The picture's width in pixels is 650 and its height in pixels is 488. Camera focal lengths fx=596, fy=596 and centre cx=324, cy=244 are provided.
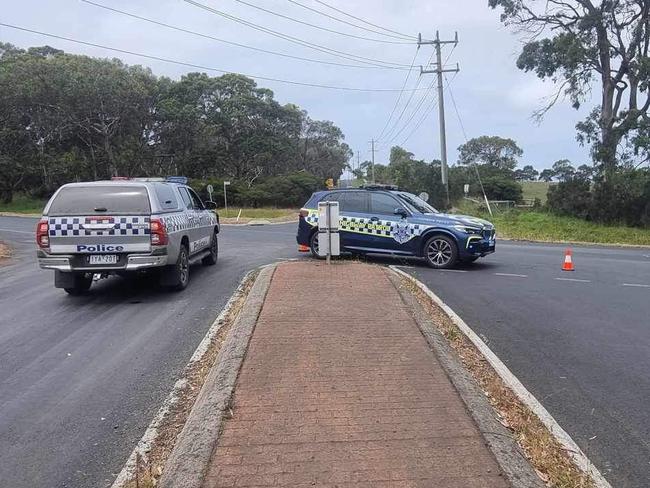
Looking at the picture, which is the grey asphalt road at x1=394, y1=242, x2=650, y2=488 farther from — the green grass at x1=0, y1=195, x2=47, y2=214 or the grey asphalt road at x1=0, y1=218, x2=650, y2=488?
the green grass at x1=0, y1=195, x2=47, y2=214

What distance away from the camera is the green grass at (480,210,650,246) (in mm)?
24719

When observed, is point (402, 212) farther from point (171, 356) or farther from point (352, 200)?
point (171, 356)

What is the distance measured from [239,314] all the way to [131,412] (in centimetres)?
255

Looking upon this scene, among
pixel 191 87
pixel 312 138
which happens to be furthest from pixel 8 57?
pixel 312 138

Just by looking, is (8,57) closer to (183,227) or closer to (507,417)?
(183,227)

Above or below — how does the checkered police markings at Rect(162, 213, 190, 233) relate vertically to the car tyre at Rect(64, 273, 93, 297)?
above

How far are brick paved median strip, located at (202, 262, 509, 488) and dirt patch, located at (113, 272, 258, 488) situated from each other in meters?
0.39

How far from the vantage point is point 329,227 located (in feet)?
33.9

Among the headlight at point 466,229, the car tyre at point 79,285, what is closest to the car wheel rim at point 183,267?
the car tyre at point 79,285

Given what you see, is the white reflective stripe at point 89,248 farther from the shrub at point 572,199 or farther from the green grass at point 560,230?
the shrub at point 572,199

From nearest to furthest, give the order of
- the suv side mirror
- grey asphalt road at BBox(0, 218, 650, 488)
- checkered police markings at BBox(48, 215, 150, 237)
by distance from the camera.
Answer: grey asphalt road at BBox(0, 218, 650, 488) < checkered police markings at BBox(48, 215, 150, 237) < the suv side mirror

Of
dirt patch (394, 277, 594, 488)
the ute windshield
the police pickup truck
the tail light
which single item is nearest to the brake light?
the police pickup truck

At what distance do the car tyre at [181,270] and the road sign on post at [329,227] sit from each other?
236 cm

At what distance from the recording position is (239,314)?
708cm
